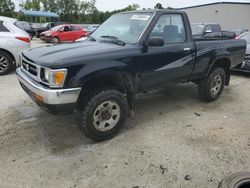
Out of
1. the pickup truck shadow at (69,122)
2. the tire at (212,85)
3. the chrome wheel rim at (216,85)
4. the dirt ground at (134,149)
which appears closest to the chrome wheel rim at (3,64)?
the dirt ground at (134,149)

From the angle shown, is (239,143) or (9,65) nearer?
(239,143)

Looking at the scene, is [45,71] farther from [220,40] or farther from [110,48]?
[220,40]

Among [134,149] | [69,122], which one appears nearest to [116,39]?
[69,122]

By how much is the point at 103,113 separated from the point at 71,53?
956 millimetres

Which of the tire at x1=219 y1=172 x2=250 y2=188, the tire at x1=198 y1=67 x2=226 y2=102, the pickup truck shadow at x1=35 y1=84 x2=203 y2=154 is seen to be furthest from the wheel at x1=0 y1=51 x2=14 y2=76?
the tire at x1=219 y1=172 x2=250 y2=188

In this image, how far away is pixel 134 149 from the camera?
4031 millimetres

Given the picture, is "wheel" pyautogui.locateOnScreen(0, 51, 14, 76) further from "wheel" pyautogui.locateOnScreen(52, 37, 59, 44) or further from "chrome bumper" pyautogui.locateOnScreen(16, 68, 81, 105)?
"wheel" pyautogui.locateOnScreen(52, 37, 59, 44)

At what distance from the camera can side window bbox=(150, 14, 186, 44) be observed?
15.9 feet

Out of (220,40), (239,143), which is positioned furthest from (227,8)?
(239,143)

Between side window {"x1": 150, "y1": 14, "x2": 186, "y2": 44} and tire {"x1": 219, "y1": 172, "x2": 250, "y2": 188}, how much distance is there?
2463mm

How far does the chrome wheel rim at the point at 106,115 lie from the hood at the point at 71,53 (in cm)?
69

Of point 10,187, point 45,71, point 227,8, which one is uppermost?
point 227,8

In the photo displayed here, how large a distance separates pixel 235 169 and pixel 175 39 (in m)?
2.46

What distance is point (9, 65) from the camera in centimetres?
843
